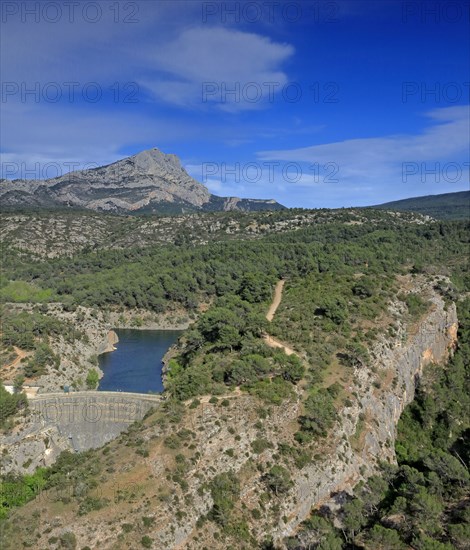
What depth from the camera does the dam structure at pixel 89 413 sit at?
4300 centimetres

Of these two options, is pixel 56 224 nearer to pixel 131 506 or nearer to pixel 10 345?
pixel 10 345

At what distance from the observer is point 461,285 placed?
2953 inches

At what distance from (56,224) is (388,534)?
12469 cm

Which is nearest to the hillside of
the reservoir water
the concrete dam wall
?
the concrete dam wall

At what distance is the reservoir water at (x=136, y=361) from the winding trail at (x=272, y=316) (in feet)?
53.1

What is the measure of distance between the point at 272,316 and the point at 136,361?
23.5 metres

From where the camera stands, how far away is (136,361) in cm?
6981

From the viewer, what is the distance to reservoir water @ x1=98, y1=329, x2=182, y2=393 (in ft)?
197

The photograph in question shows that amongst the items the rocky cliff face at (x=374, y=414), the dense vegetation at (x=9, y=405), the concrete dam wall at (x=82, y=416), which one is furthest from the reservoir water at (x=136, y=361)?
the rocky cliff face at (x=374, y=414)

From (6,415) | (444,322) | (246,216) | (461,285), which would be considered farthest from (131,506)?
(246,216)

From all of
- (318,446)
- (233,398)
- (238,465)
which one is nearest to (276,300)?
(233,398)

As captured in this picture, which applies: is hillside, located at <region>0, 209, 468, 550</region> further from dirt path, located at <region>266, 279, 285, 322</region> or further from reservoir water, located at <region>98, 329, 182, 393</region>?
reservoir water, located at <region>98, 329, 182, 393</region>

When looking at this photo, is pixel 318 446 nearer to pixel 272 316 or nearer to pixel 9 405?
pixel 272 316

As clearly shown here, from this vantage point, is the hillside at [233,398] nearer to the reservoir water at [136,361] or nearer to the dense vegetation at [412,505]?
the dense vegetation at [412,505]
